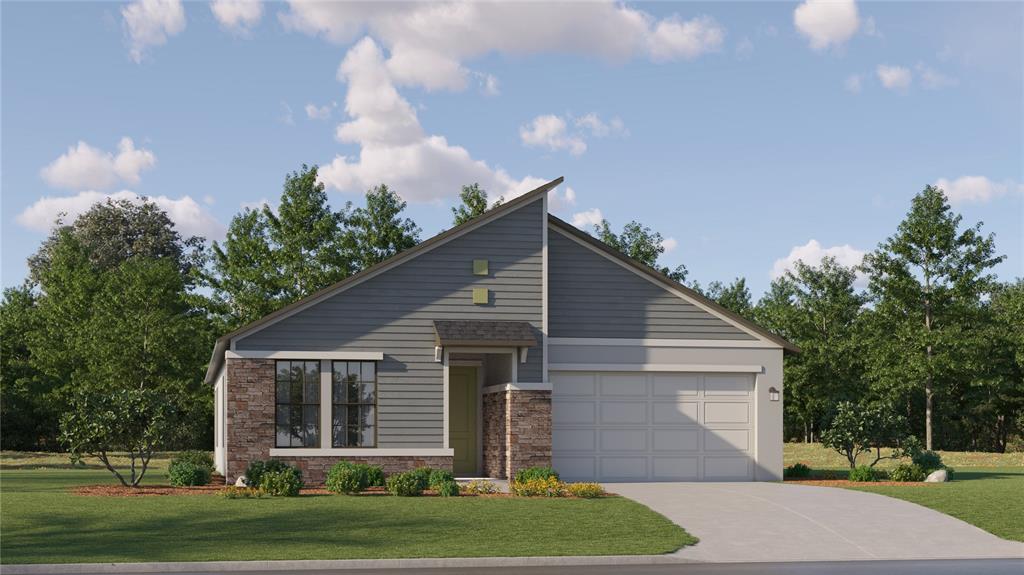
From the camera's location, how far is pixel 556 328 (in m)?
26.6

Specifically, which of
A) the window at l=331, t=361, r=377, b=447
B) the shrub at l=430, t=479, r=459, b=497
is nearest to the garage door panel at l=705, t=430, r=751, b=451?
the shrub at l=430, t=479, r=459, b=497

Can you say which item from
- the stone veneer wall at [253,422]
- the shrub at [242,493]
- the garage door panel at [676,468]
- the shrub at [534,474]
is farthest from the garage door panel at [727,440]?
the shrub at [242,493]

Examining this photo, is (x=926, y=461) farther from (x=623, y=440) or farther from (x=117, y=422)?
(x=117, y=422)

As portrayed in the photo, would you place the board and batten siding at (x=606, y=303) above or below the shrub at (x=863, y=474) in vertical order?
above

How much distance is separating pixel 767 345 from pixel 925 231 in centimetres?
2251

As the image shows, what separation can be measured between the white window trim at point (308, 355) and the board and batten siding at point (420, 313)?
10 centimetres

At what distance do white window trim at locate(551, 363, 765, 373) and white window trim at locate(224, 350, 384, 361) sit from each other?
4224 millimetres

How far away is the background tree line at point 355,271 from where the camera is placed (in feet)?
Result: 148

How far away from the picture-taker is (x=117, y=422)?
80.0 ft

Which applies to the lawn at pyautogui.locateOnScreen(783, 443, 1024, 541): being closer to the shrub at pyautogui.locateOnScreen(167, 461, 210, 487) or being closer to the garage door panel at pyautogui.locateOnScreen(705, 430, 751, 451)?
the garage door panel at pyautogui.locateOnScreen(705, 430, 751, 451)

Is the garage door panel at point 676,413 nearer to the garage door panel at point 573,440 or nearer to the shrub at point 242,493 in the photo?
the garage door panel at point 573,440

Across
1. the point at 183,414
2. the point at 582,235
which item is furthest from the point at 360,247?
the point at 582,235

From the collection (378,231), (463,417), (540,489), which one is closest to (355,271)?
(378,231)

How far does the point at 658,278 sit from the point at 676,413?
10.6 feet
